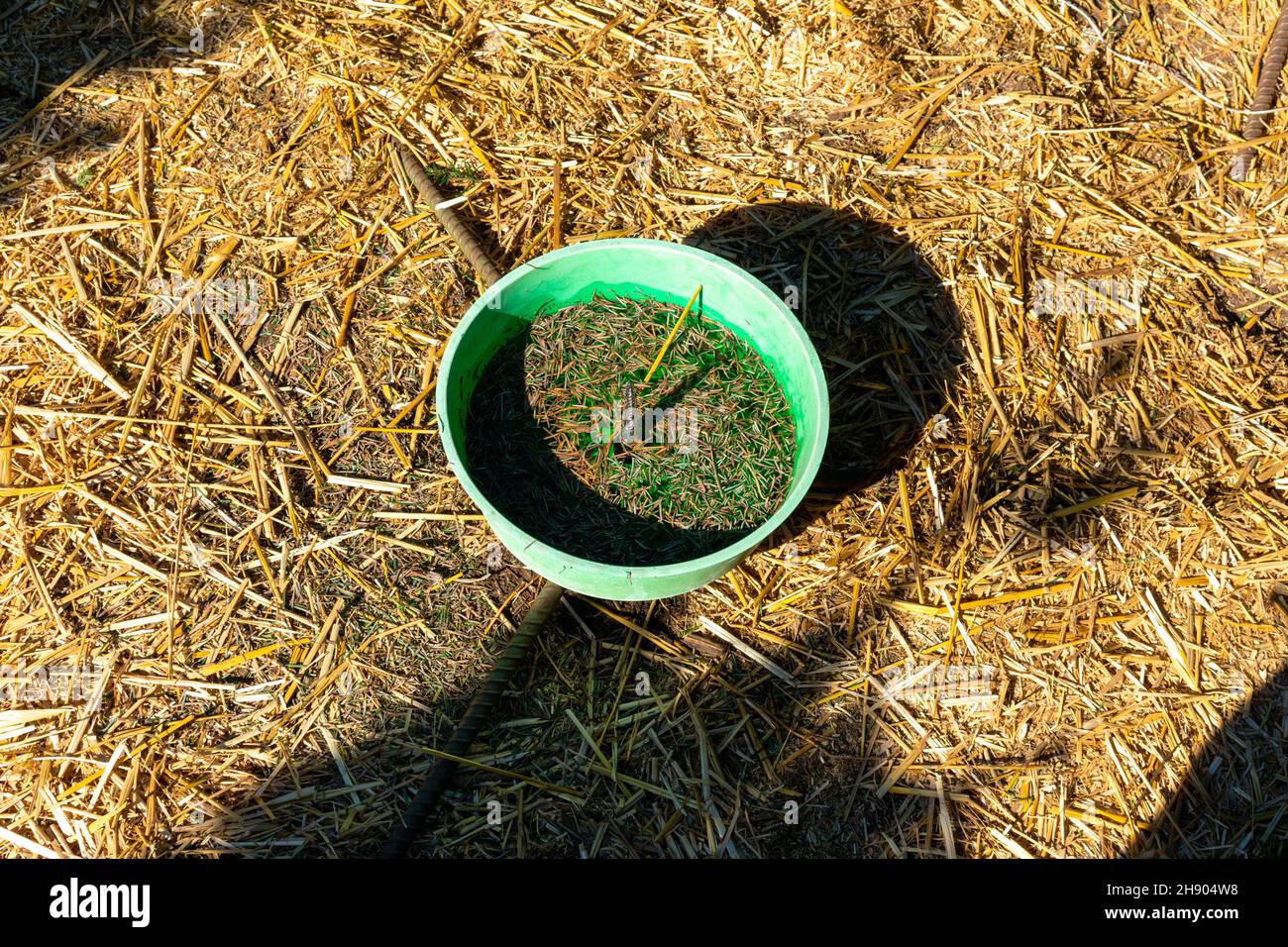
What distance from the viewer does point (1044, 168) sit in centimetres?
331

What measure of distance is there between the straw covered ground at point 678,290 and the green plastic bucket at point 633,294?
297 mm

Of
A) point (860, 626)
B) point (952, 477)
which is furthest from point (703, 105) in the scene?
point (860, 626)

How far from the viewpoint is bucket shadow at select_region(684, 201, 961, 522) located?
9.74ft

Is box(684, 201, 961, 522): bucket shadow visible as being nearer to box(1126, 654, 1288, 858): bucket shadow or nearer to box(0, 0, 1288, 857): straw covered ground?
box(0, 0, 1288, 857): straw covered ground

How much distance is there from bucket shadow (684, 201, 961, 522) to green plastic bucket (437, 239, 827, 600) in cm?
29

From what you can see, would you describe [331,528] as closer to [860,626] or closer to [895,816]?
[860,626]

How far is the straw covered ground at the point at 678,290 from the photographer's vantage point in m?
2.59

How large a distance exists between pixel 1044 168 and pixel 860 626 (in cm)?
178

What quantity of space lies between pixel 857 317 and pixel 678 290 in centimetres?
66

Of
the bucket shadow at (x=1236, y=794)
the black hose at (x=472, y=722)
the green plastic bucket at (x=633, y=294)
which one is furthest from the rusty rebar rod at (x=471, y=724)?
the bucket shadow at (x=1236, y=794)

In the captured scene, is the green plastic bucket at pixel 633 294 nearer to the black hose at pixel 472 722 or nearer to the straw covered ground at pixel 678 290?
the black hose at pixel 472 722

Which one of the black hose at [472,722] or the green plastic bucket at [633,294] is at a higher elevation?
the green plastic bucket at [633,294]

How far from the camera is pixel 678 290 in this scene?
2.88 m

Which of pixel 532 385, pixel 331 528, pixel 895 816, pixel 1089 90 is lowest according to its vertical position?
pixel 895 816
